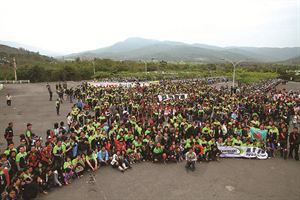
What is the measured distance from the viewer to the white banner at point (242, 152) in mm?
12953

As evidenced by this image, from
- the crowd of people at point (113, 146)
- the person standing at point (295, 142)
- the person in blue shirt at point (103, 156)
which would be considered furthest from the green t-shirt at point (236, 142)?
the person in blue shirt at point (103, 156)

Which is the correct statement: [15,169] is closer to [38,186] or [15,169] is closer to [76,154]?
[38,186]

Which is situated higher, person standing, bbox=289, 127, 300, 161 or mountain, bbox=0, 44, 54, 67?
mountain, bbox=0, 44, 54, 67

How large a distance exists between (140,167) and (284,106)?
38.8 feet

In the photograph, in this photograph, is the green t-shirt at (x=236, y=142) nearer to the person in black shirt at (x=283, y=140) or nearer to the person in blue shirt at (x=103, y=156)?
the person in black shirt at (x=283, y=140)

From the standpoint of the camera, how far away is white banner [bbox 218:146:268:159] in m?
13.0

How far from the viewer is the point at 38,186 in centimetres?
959

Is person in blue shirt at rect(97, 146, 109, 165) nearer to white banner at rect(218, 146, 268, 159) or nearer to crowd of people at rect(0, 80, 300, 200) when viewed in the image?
crowd of people at rect(0, 80, 300, 200)

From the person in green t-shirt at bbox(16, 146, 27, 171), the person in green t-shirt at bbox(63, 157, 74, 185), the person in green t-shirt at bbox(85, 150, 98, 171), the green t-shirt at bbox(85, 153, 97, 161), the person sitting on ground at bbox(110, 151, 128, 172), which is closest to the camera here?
the person in green t-shirt at bbox(16, 146, 27, 171)

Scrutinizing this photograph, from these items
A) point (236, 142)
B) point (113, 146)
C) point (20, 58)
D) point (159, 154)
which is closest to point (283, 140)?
point (236, 142)

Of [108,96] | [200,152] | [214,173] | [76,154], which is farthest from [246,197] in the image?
Result: [108,96]

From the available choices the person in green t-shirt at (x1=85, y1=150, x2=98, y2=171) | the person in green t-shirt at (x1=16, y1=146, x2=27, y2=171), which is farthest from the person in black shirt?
the person in green t-shirt at (x1=16, y1=146, x2=27, y2=171)

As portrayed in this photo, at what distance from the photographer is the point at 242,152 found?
13.1m

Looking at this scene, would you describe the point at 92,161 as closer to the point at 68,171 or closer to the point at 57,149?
the point at 68,171
